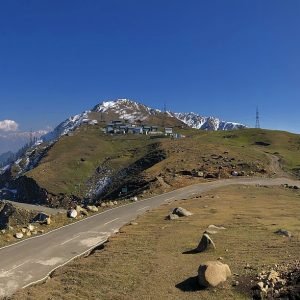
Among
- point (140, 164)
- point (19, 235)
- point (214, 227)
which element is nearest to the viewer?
point (214, 227)

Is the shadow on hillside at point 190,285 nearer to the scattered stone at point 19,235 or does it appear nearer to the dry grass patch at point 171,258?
the dry grass patch at point 171,258

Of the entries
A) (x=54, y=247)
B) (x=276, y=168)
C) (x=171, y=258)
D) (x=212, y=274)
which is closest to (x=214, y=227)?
(x=171, y=258)

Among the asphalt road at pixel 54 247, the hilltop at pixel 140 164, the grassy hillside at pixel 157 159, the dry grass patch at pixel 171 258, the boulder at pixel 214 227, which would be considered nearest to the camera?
the dry grass patch at pixel 171 258

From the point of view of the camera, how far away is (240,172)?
3438 inches

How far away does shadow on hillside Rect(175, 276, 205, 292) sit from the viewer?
65.8 ft

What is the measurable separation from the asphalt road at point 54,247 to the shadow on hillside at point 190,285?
854 centimetres

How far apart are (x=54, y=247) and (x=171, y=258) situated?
10.9 metres

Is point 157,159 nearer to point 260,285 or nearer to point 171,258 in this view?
point 171,258

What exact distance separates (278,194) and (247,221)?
24325 mm

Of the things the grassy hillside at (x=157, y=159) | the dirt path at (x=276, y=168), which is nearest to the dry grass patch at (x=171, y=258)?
the grassy hillside at (x=157, y=159)

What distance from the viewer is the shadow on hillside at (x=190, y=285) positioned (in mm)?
20048

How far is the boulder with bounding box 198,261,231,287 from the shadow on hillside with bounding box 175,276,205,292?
0.98 ft

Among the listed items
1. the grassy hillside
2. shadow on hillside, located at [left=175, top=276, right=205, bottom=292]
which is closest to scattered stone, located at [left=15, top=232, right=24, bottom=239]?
shadow on hillside, located at [left=175, top=276, right=205, bottom=292]

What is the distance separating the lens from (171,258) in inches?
1015
